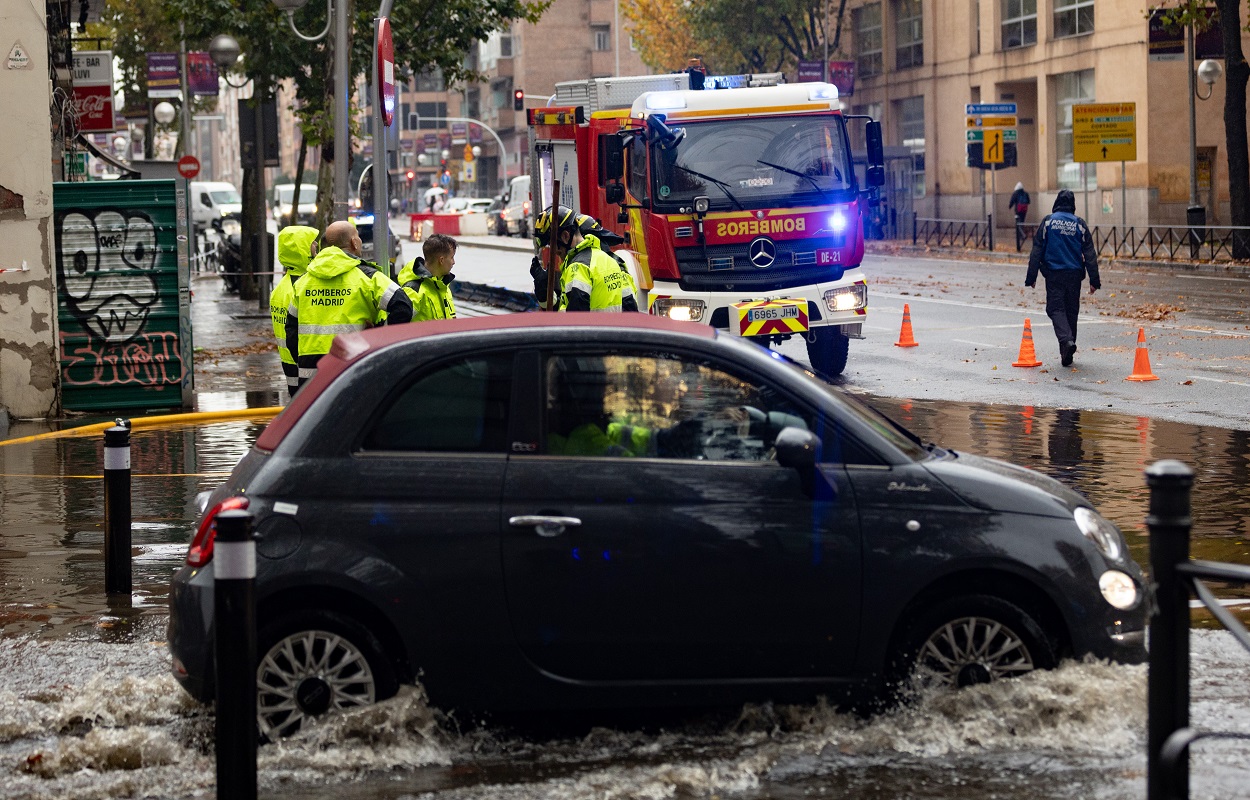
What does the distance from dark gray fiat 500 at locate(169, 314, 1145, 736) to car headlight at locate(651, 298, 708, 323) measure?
11251 millimetres

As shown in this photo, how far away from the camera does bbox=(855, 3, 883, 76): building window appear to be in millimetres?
64625

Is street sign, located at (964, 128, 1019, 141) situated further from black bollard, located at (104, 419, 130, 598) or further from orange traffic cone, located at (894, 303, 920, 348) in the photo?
black bollard, located at (104, 419, 130, 598)

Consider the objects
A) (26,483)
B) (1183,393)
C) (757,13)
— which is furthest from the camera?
(757,13)

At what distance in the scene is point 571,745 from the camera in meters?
5.79

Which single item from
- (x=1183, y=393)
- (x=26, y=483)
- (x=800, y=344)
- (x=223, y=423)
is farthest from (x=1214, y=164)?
(x=26, y=483)

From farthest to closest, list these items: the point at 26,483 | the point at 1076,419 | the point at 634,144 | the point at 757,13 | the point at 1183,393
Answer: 1. the point at 757,13
2. the point at 634,144
3. the point at 1183,393
4. the point at 1076,419
5. the point at 26,483

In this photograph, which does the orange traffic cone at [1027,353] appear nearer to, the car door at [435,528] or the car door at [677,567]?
the car door at [677,567]

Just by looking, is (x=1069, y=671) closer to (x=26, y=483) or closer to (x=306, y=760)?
(x=306, y=760)

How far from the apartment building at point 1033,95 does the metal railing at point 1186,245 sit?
1.29m

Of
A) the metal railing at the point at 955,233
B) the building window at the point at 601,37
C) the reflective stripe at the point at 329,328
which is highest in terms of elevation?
the building window at the point at 601,37

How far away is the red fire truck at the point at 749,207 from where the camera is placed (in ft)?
56.4

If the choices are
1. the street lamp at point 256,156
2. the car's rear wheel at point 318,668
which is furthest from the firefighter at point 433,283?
the street lamp at point 256,156

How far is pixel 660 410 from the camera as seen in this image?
5832mm

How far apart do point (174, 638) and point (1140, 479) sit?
7.35m
